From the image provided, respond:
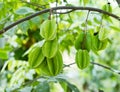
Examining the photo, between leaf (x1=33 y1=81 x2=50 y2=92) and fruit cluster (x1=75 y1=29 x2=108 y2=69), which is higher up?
fruit cluster (x1=75 y1=29 x2=108 y2=69)

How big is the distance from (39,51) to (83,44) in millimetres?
182

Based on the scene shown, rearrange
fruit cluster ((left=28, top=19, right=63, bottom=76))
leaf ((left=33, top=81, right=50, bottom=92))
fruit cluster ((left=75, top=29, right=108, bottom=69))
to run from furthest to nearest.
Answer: leaf ((left=33, top=81, right=50, bottom=92)), fruit cluster ((left=75, top=29, right=108, bottom=69)), fruit cluster ((left=28, top=19, right=63, bottom=76))

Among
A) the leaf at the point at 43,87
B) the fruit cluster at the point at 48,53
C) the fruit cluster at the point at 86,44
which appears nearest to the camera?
the fruit cluster at the point at 48,53

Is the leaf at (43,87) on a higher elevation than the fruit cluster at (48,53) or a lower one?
lower

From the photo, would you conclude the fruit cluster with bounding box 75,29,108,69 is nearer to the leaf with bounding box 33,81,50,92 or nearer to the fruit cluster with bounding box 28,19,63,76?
the fruit cluster with bounding box 28,19,63,76

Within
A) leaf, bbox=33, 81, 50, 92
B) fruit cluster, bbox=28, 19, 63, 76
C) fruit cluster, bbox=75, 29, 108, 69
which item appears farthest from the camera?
leaf, bbox=33, 81, 50, 92

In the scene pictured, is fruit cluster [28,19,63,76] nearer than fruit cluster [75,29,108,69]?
Yes

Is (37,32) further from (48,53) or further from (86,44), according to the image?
(48,53)

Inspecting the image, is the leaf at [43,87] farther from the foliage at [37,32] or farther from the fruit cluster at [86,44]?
the fruit cluster at [86,44]

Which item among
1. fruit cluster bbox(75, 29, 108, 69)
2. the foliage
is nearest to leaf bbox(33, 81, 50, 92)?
the foliage

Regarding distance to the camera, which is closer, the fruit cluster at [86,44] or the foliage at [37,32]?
the fruit cluster at [86,44]

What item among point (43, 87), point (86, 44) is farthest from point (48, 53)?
point (43, 87)

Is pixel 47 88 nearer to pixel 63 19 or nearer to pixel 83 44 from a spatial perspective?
pixel 83 44

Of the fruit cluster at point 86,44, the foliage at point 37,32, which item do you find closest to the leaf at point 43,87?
the foliage at point 37,32
